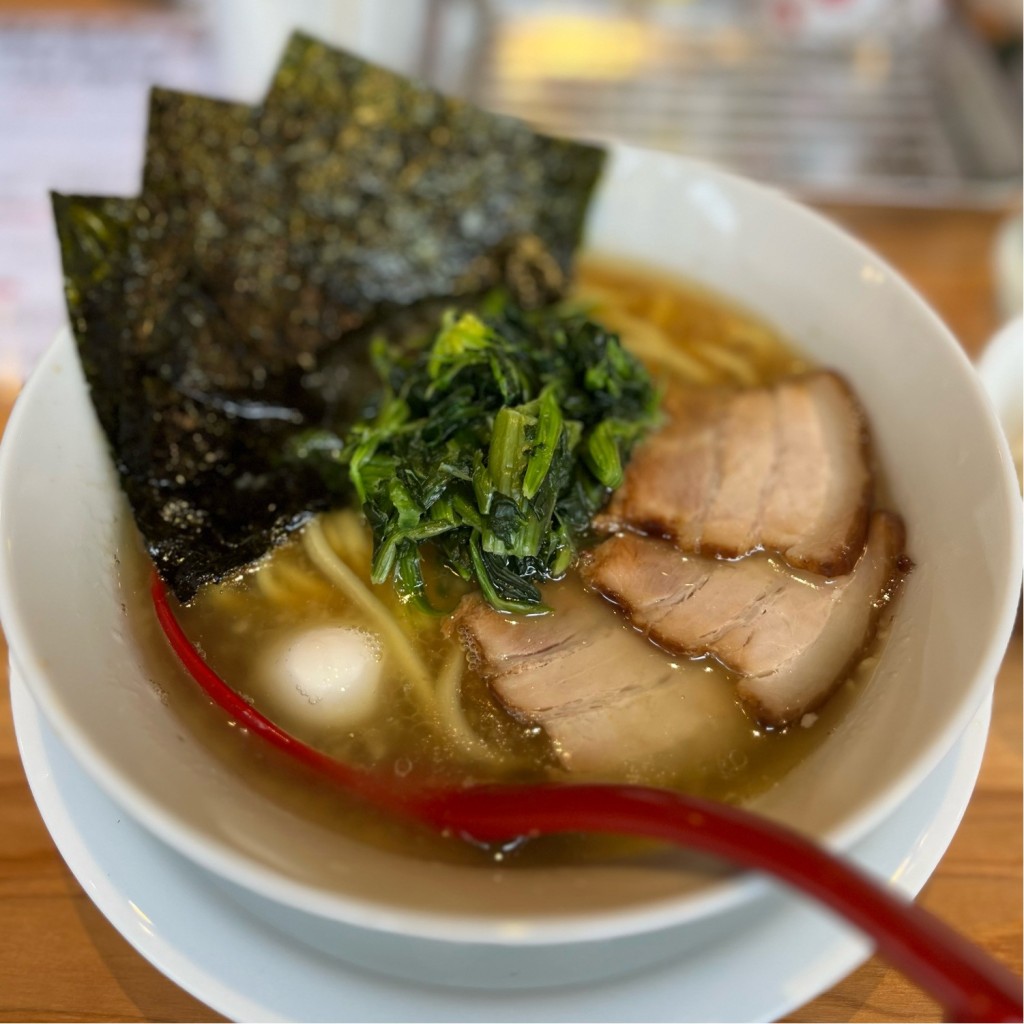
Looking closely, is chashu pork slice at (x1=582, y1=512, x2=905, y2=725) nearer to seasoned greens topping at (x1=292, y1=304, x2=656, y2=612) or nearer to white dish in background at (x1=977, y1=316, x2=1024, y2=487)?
seasoned greens topping at (x1=292, y1=304, x2=656, y2=612)

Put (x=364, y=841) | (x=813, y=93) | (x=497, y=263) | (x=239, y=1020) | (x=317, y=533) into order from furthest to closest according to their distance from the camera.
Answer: (x=813, y=93) → (x=497, y=263) → (x=317, y=533) → (x=364, y=841) → (x=239, y=1020)

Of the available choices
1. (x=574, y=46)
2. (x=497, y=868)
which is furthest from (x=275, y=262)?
(x=574, y=46)

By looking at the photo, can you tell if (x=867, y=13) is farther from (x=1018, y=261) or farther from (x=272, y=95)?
(x=272, y=95)

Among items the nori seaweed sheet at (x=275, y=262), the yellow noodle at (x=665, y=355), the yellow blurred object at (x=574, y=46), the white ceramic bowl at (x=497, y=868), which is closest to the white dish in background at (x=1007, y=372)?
the white ceramic bowl at (x=497, y=868)

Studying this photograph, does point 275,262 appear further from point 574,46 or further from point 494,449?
point 574,46

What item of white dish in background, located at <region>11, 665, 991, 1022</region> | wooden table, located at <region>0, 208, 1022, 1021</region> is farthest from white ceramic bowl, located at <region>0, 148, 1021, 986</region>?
wooden table, located at <region>0, 208, 1022, 1021</region>

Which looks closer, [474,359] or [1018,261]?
[474,359]

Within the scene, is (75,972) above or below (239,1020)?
below

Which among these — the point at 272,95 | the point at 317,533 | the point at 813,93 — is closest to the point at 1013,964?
the point at 317,533
